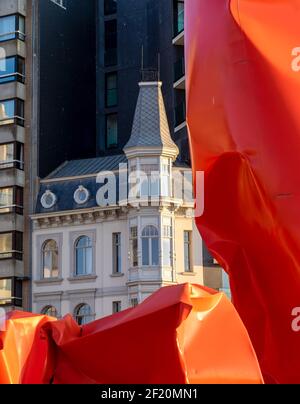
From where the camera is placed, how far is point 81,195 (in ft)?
155

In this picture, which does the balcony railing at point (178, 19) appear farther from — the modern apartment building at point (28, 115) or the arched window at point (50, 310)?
the arched window at point (50, 310)

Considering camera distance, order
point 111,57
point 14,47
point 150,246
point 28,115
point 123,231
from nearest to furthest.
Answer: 1. point 150,246
2. point 123,231
3. point 14,47
4. point 28,115
5. point 111,57

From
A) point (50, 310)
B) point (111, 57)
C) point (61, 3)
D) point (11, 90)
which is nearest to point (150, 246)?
point (50, 310)

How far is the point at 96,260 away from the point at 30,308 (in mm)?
3768

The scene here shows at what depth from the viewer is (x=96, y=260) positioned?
46.2m

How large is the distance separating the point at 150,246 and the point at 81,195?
14.3 ft

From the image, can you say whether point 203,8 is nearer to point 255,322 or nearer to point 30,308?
point 255,322

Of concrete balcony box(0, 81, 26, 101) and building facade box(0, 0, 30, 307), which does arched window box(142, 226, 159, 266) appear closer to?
building facade box(0, 0, 30, 307)

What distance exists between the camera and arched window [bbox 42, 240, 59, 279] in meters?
47.1

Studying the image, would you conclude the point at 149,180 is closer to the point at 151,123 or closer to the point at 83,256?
the point at 151,123

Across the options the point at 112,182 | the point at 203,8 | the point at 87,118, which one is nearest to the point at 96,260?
the point at 112,182

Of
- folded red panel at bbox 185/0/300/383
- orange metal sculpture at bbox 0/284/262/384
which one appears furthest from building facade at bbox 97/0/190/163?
orange metal sculpture at bbox 0/284/262/384

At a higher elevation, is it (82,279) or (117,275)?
(117,275)

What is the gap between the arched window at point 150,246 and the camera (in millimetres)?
44750
